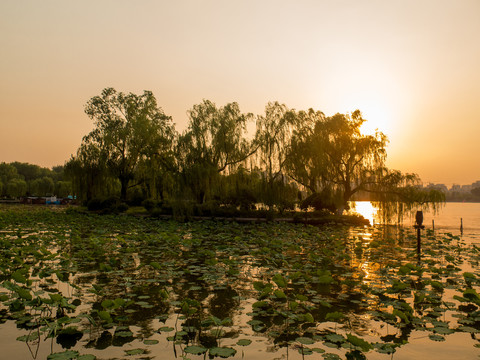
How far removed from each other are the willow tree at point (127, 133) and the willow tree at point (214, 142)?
2900 mm

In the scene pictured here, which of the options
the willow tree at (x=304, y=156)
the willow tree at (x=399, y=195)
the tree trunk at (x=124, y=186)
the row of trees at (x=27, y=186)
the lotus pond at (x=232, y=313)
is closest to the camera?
the lotus pond at (x=232, y=313)

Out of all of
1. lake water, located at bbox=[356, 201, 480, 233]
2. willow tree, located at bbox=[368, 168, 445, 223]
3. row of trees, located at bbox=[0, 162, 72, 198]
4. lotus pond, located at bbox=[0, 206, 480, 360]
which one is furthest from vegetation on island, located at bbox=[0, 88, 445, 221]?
row of trees, located at bbox=[0, 162, 72, 198]

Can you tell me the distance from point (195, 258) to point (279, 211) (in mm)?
15174

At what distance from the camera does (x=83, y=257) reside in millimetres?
8672

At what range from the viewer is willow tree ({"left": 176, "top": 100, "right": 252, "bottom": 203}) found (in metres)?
23.9

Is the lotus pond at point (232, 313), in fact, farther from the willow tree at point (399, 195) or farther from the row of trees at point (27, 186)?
the row of trees at point (27, 186)

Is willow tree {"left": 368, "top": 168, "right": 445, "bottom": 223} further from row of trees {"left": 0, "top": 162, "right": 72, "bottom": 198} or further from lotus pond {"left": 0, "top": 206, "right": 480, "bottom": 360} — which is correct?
row of trees {"left": 0, "top": 162, "right": 72, "bottom": 198}

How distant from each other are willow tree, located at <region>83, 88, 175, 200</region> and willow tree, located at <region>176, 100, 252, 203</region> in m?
2.90

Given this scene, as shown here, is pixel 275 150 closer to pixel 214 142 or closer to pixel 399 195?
pixel 214 142

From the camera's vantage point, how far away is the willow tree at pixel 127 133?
90.9 feet

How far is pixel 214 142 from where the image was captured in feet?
79.6

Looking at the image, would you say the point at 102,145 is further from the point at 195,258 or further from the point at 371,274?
the point at 371,274

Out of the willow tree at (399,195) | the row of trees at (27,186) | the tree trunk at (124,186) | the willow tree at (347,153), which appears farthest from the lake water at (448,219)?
the row of trees at (27,186)

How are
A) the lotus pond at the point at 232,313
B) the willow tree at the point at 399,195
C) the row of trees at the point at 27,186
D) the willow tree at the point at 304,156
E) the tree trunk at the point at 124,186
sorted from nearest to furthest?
the lotus pond at the point at 232,313 < the willow tree at the point at 399,195 < the willow tree at the point at 304,156 < the tree trunk at the point at 124,186 < the row of trees at the point at 27,186
